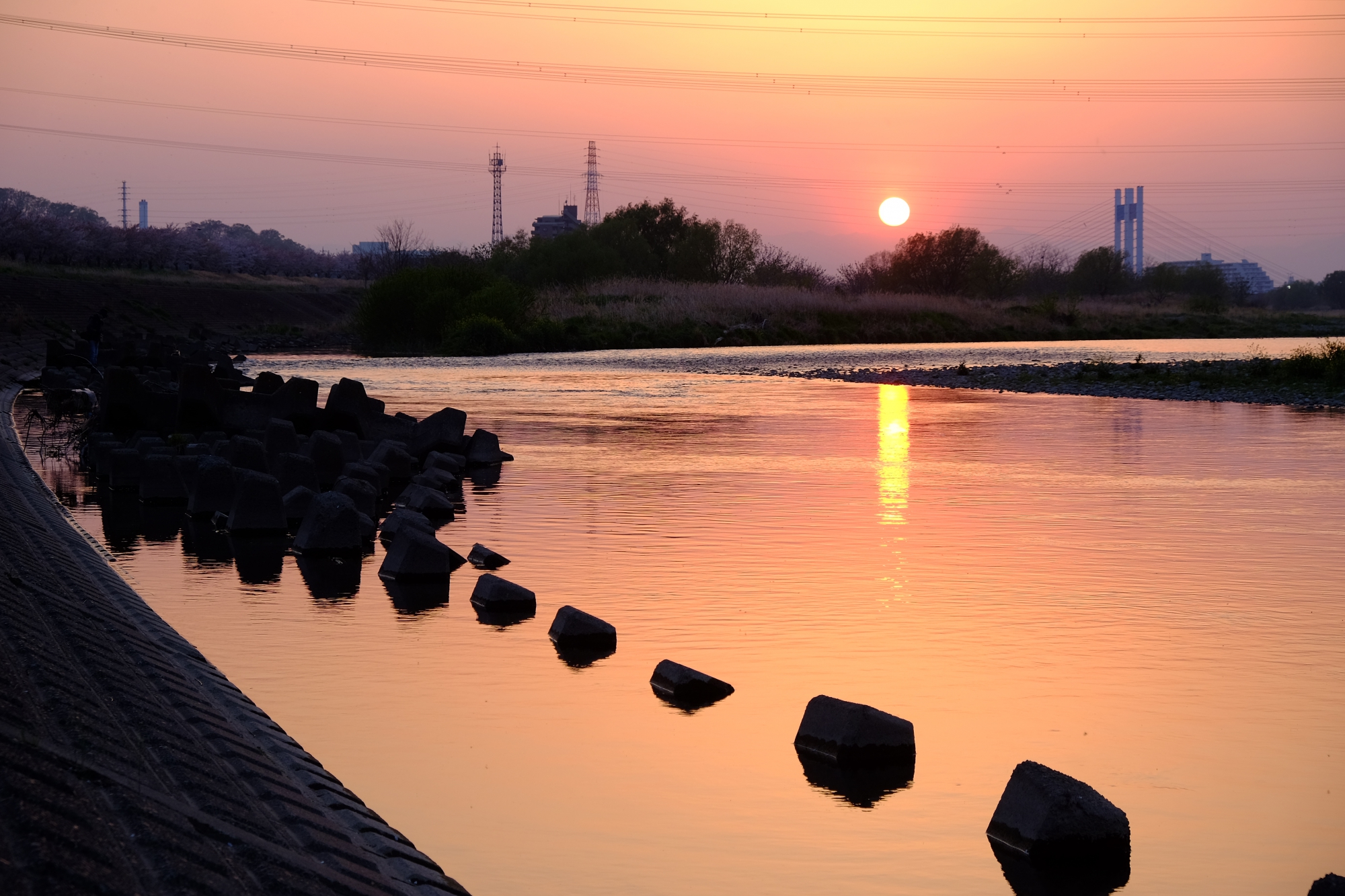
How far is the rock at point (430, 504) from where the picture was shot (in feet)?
50.7

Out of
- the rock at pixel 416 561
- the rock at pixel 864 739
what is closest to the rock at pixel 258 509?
the rock at pixel 416 561

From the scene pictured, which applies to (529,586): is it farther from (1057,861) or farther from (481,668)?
(1057,861)

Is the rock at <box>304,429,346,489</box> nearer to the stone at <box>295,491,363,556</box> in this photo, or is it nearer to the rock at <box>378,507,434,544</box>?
the rock at <box>378,507,434,544</box>

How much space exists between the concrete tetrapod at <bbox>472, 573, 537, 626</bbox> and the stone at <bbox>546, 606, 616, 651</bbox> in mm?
992

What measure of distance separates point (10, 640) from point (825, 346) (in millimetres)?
63844

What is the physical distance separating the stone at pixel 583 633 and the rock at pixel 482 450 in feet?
35.8

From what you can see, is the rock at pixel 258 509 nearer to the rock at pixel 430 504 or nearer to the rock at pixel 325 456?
the rock at pixel 430 504

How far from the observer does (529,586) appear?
11.4 metres

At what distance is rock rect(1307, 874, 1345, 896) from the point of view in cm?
466

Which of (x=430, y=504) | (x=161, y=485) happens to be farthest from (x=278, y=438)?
(x=430, y=504)

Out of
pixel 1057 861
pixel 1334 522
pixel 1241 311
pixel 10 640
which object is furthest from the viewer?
pixel 1241 311

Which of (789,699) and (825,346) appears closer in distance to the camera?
(789,699)

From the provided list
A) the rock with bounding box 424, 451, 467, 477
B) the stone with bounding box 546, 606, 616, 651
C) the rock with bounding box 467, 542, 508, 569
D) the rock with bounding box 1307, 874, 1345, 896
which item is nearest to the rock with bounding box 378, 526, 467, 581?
the rock with bounding box 467, 542, 508, 569

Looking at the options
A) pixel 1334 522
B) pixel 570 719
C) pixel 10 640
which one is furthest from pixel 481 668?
pixel 1334 522
